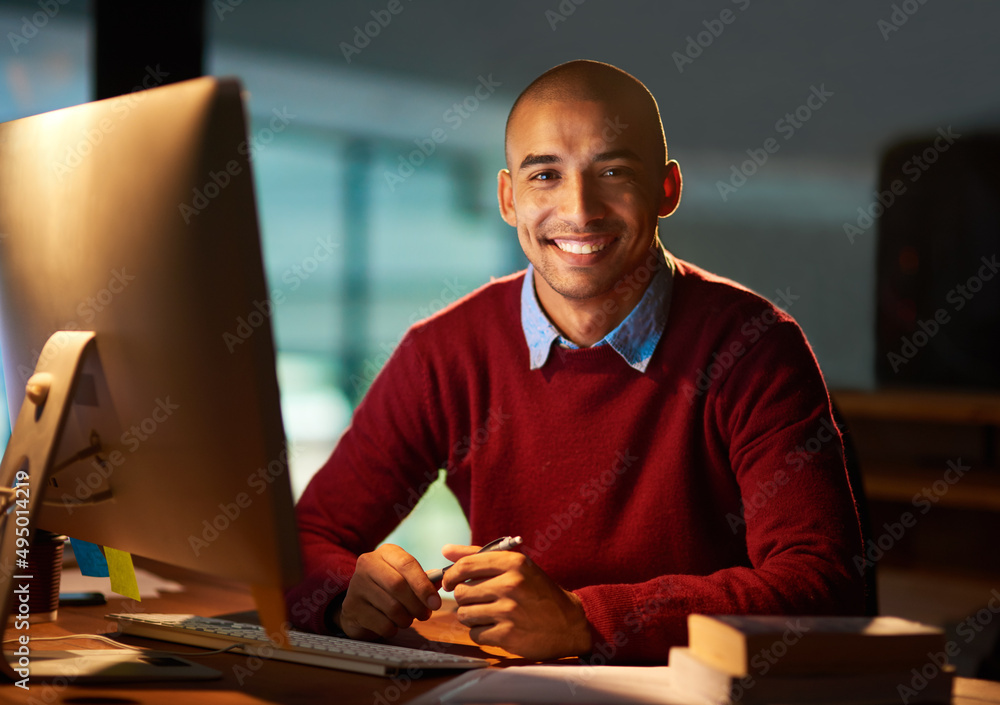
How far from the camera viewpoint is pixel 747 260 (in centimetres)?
414

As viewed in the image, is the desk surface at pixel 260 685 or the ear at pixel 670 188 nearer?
the desk surface at pixel 260 685

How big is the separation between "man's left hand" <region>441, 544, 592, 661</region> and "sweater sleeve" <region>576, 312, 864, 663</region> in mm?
30

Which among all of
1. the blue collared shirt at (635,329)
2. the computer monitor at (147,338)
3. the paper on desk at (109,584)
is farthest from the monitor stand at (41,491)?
the blue collared shirt at (635,329)

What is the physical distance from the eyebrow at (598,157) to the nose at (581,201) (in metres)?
0.03

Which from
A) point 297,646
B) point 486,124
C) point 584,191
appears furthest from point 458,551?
point 486,124

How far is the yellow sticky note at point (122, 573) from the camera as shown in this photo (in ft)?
3.30

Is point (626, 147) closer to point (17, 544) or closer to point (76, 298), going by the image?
point (76, 298)

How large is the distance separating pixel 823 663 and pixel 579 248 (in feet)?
2.47

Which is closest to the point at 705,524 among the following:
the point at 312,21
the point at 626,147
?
the point at 626,147

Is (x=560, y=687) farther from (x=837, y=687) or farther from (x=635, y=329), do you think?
(x=635, y=329)

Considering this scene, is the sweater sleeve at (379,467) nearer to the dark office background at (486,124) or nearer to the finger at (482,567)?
the finger at (482,567)

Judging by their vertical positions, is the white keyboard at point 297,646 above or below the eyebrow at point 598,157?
below

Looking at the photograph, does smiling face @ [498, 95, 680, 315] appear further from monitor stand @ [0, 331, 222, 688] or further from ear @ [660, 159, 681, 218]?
monitor stand @ [0, 331, 222, 688]

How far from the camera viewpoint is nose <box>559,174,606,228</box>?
4.33 feet
